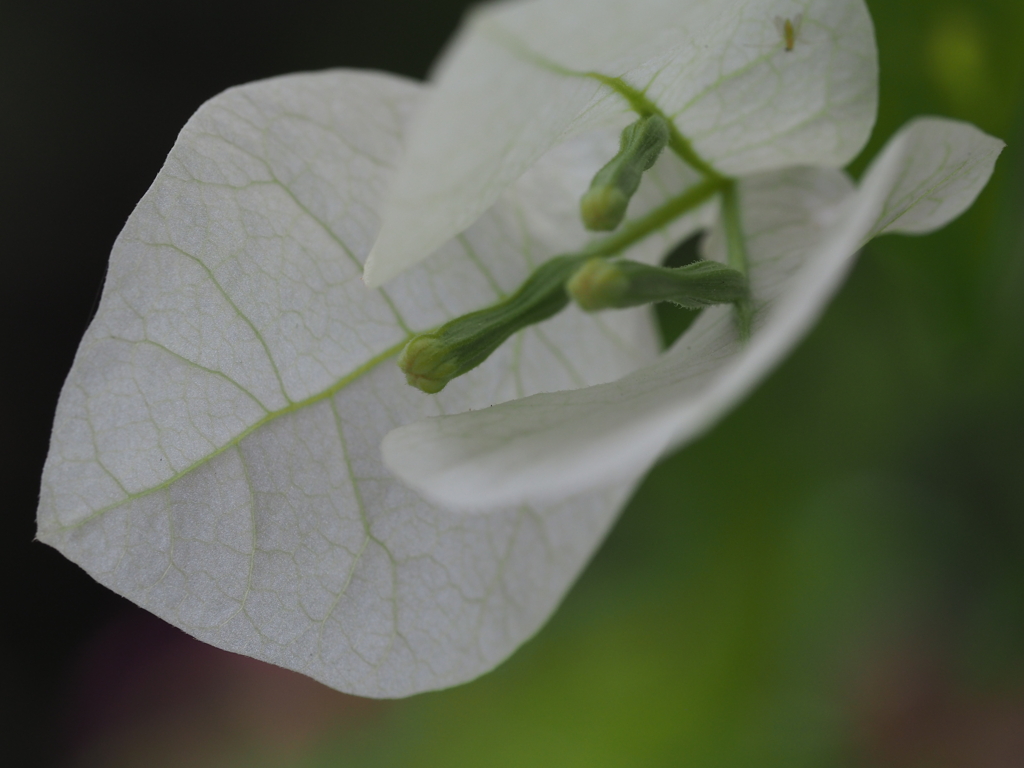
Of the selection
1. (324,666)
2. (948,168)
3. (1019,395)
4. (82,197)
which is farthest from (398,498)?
(82,197)

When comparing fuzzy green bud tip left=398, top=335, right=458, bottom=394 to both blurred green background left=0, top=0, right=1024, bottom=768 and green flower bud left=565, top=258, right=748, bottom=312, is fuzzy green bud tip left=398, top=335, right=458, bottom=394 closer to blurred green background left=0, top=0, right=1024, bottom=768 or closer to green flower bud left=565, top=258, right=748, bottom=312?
green flower bud left=565, top=258, right=748, bottom=312

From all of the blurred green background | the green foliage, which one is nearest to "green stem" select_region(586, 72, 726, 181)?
the blurred green background

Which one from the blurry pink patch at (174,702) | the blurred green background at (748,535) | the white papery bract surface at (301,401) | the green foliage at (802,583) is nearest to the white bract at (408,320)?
the white papery bract surface at (301,401)

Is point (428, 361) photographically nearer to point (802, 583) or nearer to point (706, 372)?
point (706, 372)

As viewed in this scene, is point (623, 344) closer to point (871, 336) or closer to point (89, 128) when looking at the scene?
point (871, 336)

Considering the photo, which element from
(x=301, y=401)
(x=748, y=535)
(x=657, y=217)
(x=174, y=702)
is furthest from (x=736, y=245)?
(x=174, y=702)

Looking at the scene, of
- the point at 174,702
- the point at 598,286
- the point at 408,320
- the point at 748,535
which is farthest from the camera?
the point at 174,702
